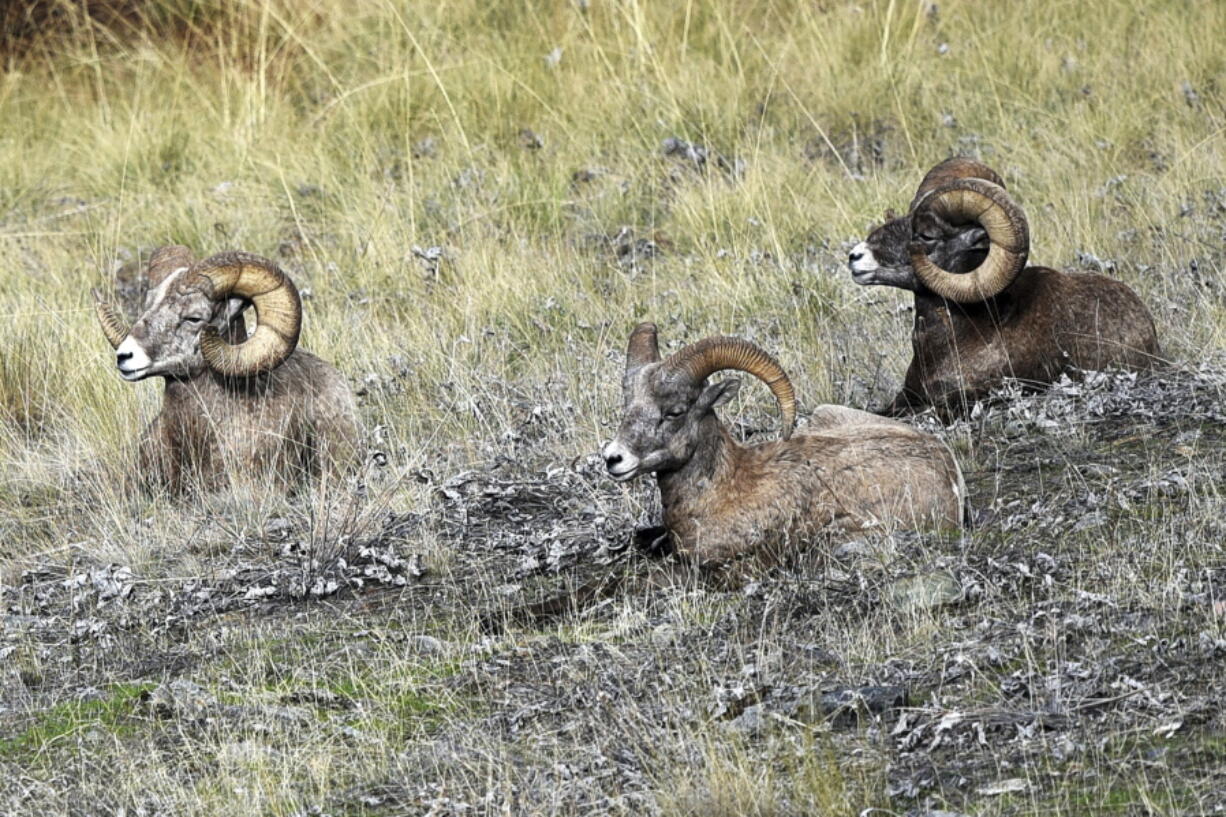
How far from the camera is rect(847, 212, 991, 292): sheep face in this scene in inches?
387

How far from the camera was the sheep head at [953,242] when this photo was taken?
9.46 metres

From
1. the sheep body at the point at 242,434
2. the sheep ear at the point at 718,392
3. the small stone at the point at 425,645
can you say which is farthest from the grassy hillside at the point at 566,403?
the sheep ear at the point at 718,392

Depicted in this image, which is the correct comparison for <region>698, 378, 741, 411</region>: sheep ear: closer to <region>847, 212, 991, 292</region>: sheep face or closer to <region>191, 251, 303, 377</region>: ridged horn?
<region>847, 212, 991, 292</region>: sheep face

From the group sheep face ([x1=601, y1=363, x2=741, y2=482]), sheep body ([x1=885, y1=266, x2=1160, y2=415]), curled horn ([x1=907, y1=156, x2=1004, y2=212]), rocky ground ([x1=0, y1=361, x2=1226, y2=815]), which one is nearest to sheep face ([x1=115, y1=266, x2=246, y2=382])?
rocky ground ([x1=0, y1=361, x2=1226, y2=815])

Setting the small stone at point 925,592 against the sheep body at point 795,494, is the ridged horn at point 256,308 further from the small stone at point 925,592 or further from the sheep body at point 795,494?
the small stone at point 925,592

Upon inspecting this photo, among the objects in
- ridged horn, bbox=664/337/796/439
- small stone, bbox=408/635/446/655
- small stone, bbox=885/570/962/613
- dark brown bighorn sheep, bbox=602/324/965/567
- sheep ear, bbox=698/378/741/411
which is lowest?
small stone, bbox=408/635/446/655

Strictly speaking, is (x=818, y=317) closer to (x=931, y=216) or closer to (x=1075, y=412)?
(x=931, y=216)

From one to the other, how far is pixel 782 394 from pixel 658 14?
922 cm

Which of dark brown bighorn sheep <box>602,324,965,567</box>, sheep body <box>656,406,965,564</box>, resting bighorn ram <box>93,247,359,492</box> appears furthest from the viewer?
resting bighorn ram <box>93,247,359,492</box>

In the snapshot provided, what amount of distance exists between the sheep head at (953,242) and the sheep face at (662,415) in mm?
2585

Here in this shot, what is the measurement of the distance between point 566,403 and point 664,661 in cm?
362

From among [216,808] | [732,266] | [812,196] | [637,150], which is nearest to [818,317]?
[732,266]

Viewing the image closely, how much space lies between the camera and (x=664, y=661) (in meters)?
6.35

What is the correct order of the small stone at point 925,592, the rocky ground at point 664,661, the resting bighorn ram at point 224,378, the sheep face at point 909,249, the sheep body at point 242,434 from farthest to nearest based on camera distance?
the sheep face at point 909,249, the sheep body at point 242,434, the resting bighorn ram at point 224,378, the small stone at point 925,592, the rocky ground at point 664,661
